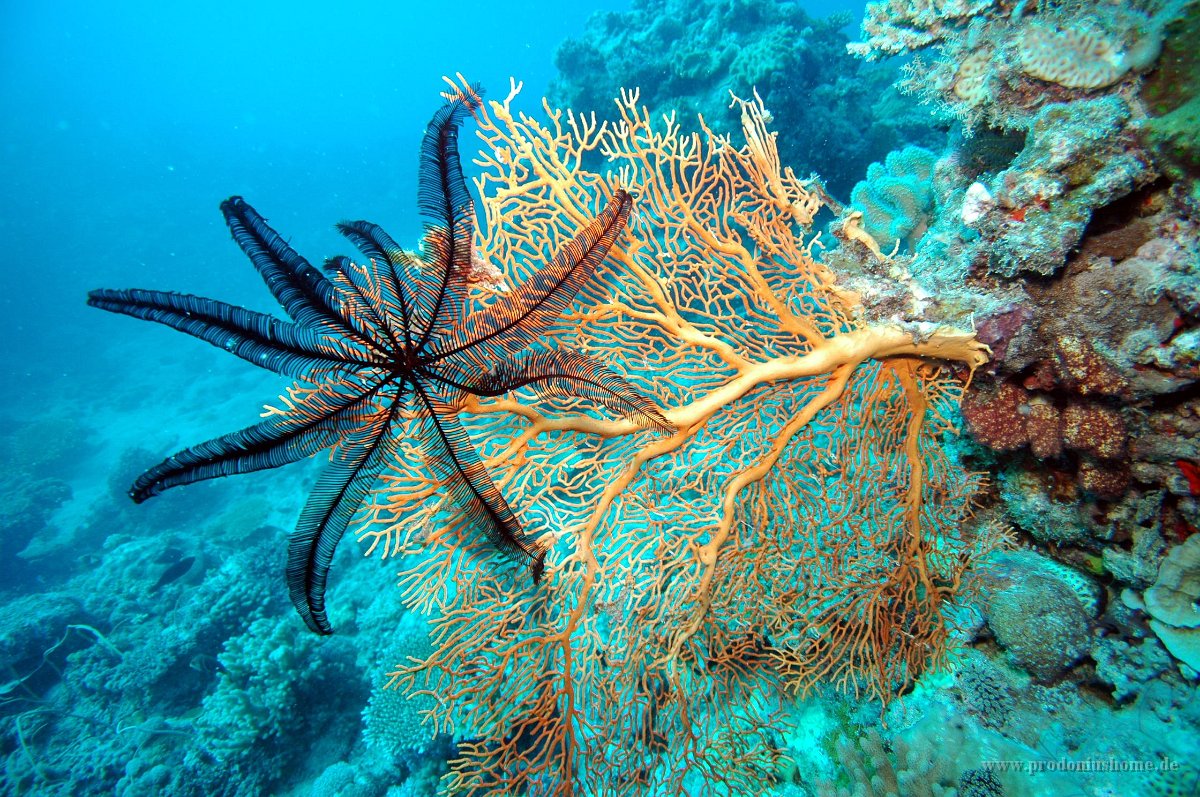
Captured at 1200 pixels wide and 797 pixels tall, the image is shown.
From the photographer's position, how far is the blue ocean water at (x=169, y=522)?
714 cm

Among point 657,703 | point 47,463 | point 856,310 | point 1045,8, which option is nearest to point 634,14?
point 1045,8

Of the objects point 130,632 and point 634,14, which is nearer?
point 130,632

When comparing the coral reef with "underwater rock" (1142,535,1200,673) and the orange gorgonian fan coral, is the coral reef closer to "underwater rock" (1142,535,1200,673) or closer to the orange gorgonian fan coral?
the orange gorgonian fan coral

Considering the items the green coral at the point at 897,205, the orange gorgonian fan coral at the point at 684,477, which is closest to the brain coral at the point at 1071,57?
the orange gorgonian fan coral at the point at 684,477

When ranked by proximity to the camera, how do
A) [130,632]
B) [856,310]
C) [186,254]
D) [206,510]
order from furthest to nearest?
[186,254] → [206,510] → [130,632] → [856,310]

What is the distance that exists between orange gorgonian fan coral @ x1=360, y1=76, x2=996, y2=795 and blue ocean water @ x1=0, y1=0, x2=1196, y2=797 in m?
0.85

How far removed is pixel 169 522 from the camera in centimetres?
1591

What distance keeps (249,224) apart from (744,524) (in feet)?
11.4

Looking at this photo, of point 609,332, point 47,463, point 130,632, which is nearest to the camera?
point 609,332

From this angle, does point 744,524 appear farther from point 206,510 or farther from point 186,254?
point 186,254

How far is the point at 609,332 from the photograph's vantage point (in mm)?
3496

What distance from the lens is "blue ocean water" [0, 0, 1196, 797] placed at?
7.14 m

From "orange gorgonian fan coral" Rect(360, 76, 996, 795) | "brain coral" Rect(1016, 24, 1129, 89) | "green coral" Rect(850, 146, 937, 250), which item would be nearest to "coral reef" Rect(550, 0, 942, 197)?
"green coral" Rect(850, 146, 937, 250)

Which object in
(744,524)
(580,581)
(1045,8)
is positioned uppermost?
(1045,8)
